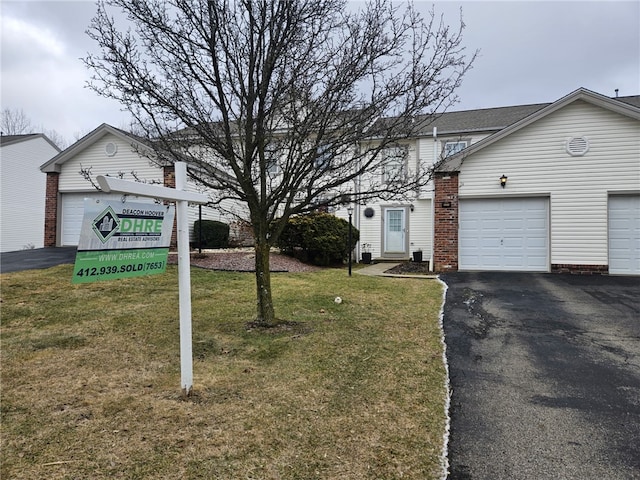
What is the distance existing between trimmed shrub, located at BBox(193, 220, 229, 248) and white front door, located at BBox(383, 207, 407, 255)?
23.0 ft

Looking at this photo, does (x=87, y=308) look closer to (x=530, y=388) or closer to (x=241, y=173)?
(x=241, y=173)

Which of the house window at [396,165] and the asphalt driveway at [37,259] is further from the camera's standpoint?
the asphalt driveway at [37,259]

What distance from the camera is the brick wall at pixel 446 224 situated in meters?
12.1

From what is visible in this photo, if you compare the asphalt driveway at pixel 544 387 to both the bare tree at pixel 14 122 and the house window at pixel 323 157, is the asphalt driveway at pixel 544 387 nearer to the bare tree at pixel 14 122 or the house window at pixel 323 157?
the house window at pixel 323 157

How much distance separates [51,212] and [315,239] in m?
10.8

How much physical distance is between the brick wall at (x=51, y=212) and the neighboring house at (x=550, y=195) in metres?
14.6

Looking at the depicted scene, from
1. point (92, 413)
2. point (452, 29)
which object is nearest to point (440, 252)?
point (452, 29)

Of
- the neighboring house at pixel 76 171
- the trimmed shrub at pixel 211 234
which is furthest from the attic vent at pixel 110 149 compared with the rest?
the trimmed shrub at pixel 211 234

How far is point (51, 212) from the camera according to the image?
53.2 feet

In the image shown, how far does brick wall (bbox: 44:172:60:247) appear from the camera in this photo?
16.1m

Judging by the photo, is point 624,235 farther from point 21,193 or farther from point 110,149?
point 21,193

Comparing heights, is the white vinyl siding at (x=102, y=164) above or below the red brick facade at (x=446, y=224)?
above

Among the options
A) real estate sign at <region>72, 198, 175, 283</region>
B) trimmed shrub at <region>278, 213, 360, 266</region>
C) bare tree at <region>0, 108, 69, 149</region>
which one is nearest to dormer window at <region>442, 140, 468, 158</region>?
trimmed shrub at <region>278, 213, 360, 266</region>

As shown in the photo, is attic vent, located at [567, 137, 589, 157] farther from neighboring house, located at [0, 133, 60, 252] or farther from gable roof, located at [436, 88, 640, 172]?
neighboring house, located at [0, 133, 60, 252]
